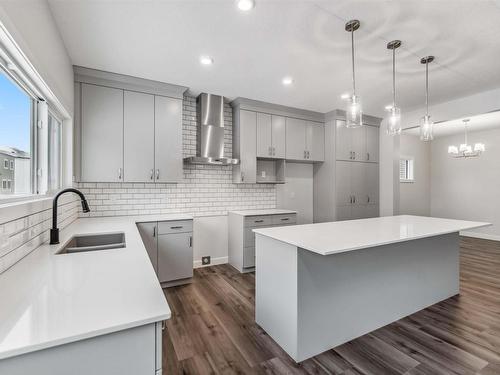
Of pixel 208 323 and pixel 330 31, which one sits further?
pixel 208 323

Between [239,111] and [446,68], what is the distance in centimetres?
273

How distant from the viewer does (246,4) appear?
1919mm

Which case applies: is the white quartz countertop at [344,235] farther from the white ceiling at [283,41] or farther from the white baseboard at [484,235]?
the white baseboard at [484,235]

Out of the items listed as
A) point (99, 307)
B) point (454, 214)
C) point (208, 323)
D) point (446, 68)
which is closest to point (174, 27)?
point (99, 307)

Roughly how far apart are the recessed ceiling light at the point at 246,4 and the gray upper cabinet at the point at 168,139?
1879 millimetres

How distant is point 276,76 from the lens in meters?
3.18

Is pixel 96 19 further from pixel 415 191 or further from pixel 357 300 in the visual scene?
pixel 415 191

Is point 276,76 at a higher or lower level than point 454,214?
higher

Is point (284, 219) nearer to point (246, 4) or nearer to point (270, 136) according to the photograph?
point (270, 136)

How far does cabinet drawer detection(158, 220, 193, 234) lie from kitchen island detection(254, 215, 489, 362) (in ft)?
4.33

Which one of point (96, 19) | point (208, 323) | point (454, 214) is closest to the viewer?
point (96, 19)

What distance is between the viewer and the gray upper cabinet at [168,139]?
11.3 ft

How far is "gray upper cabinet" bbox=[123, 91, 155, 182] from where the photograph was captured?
128 inches

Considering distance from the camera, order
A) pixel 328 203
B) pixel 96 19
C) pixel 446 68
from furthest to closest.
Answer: pixel 328 203
pixel 446 68
pixel 96 19
